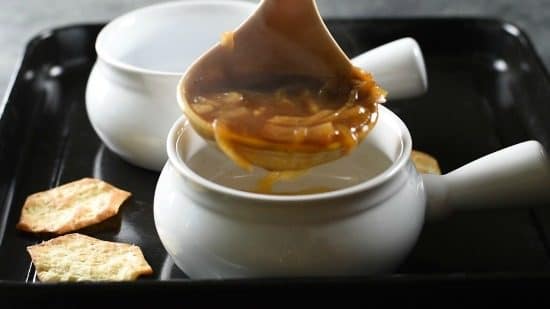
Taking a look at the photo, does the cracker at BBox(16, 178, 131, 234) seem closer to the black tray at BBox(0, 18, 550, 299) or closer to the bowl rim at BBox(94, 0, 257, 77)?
the black tray at BBox(0, 18, 550, 299)

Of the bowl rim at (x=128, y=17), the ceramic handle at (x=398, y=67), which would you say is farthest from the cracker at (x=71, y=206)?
the ceramic handle at (x=398, y=67)

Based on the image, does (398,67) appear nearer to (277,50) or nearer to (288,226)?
(277,50)

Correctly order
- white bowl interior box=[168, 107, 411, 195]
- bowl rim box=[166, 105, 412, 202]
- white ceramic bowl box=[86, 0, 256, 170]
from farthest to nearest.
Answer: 1. white ceramic bowl box=[86, 0, 256, 170]
2. white bowl interior box=[168, 107, 411, 195]
3. bowl rim box=[166, 105, 412, 202]

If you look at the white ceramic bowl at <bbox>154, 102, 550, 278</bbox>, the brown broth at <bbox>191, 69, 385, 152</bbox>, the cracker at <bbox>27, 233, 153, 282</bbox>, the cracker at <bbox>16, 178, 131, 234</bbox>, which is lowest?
the cracker at <bbox>16, 178, 131, 234</bbox>

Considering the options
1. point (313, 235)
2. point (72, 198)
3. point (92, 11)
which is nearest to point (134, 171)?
point (72, 198)

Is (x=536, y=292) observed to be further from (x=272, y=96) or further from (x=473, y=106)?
(x=473, y=106)

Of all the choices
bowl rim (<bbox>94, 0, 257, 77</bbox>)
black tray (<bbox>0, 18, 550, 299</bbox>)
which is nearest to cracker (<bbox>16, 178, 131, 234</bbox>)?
black tray (<bbox>0, 18, 550, 299</bbox>)

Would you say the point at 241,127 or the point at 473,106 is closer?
the point at 241,127
